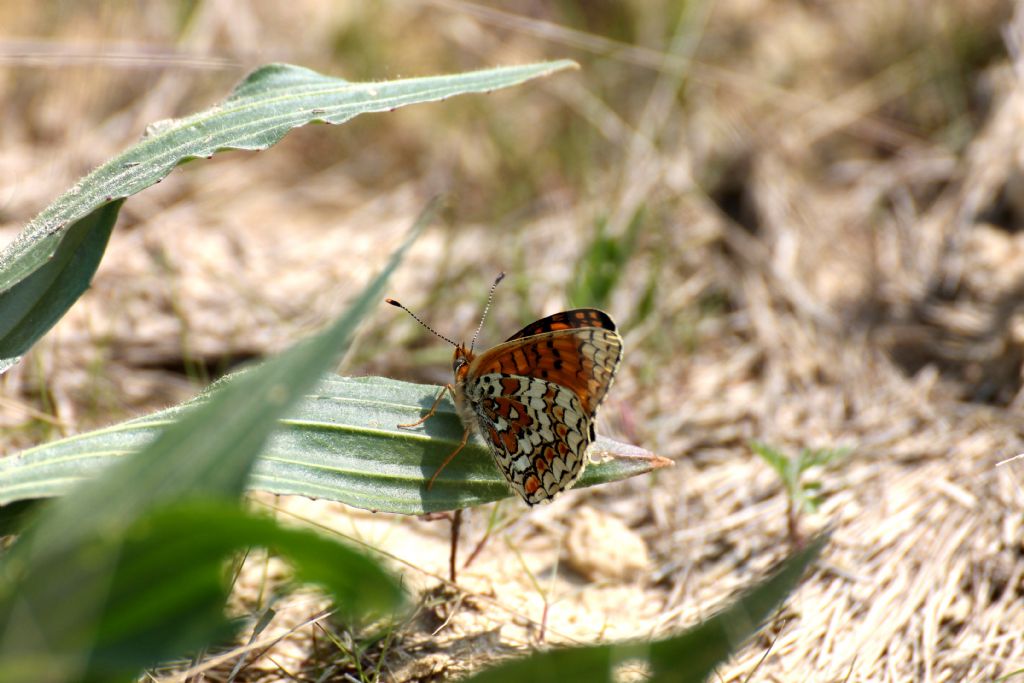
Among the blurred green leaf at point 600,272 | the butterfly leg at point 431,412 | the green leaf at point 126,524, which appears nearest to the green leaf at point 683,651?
the green leaf at point 126,524

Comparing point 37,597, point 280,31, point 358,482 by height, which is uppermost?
point 280,31

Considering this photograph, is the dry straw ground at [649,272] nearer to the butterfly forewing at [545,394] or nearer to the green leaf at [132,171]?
the butterfly forewing at [545,394]

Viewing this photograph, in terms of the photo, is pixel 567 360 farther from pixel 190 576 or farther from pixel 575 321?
pixel 190 576

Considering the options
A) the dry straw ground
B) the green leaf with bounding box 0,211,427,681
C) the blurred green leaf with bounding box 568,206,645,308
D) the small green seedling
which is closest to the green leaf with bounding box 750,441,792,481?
the small green seedling

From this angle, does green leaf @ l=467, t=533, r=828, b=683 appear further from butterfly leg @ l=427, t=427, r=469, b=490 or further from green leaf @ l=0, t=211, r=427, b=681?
butterfly leg @ l=427, t=427, r=469, b=490

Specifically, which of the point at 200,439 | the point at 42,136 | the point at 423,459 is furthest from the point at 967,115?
the point at 42,136

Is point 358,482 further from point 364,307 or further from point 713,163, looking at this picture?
point 713,163

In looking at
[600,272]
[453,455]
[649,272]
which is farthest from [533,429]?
[649,272]
